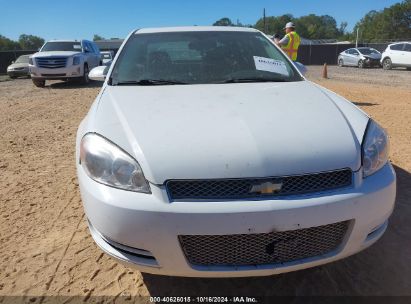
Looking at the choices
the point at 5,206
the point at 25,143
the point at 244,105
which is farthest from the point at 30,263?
the point at 25,143

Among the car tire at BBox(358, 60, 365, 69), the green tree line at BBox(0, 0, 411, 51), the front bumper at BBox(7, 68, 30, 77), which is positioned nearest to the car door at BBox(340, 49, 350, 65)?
the car tire at BBox(358, 60, 365, 69)

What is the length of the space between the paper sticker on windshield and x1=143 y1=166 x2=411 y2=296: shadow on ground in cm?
156

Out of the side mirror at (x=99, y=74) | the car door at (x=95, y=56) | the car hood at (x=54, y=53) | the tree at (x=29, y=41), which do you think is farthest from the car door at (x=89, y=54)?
the tree at (x=29, y=41)

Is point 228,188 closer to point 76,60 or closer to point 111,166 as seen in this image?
point 111,166

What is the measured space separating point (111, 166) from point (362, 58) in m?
26.4

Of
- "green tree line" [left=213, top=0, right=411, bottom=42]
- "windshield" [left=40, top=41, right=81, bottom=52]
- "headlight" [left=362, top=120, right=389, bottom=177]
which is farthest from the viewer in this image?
"green tree line" [left=213, top=0, right=411, bottom=42]

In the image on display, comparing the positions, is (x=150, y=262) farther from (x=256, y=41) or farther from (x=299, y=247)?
(x=256, y=41)

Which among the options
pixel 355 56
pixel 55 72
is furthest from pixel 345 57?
pixel 55 72

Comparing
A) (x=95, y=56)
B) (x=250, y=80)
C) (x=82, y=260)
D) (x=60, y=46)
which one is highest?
(x=250, y=80)

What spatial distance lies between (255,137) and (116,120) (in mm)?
853

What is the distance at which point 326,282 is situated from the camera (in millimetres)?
2582

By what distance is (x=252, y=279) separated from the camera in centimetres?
261

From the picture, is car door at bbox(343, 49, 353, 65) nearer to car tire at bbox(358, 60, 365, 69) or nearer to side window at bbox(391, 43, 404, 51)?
car tire at bbox(358, 60, 365, 69)

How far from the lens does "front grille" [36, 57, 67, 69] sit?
15008 millimetres
